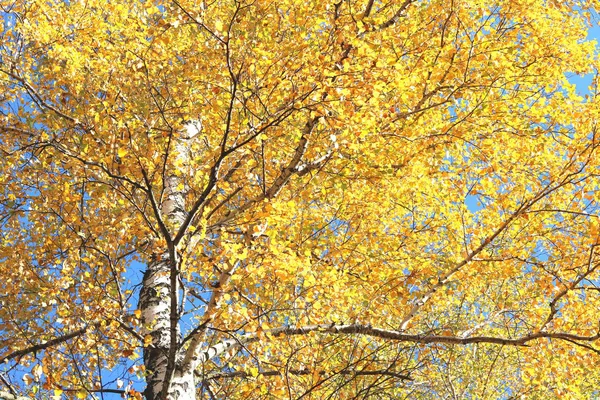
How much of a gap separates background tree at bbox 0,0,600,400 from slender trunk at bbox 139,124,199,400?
1.1 inches

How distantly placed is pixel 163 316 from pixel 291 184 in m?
2.33

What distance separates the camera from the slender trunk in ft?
15.0

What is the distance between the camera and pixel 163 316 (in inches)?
207

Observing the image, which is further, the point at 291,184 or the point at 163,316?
the point at 291,184

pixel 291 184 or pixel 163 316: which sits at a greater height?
pixel 291 184

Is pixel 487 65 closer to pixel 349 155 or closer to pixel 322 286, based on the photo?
pixel 349 155

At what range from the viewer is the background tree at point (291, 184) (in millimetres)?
4785

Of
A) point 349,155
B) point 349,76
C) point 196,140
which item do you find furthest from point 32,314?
point 349,76

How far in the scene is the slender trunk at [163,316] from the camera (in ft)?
15.0

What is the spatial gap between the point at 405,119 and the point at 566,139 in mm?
2669

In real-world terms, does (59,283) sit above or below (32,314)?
below

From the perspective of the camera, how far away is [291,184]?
653 cm

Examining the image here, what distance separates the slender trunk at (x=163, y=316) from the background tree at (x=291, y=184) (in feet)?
0.09

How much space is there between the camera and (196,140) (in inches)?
319
